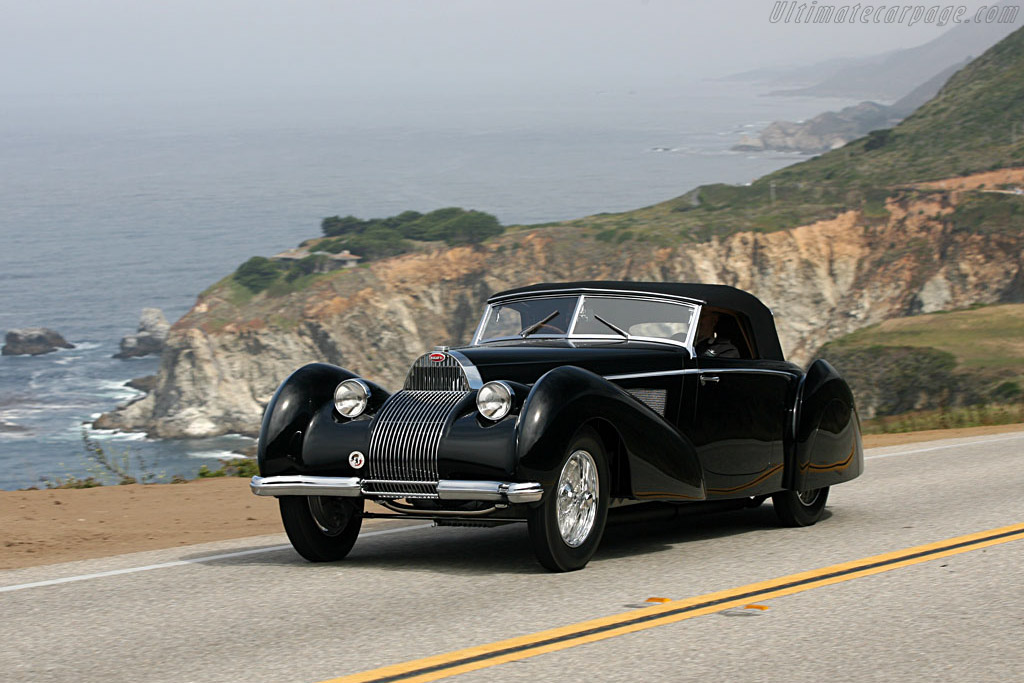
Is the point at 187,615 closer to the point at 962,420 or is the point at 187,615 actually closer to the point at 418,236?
the point at 962,420

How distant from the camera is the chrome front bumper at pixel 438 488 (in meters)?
6.97

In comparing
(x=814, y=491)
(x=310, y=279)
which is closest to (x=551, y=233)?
(x=310, y=279)

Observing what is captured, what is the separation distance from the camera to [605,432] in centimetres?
781

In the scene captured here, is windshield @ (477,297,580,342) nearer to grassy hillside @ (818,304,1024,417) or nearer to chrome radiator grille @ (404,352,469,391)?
chrome radiator grille @ (404,352,469,391)

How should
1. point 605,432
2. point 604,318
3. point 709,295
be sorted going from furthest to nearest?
point 709,295 < point 604,318 < point 605,432

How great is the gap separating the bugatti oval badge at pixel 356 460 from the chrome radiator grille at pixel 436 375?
0.63 meters

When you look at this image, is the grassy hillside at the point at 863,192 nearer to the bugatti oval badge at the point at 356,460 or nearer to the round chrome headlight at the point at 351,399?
the round chrome headlight at the point at 351,399

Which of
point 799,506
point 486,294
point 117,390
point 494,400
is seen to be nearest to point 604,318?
point 494,400

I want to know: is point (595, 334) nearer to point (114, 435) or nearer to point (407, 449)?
point (407, 449)

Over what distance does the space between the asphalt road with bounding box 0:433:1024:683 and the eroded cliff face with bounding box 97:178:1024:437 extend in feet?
283

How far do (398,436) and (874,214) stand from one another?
94449mm

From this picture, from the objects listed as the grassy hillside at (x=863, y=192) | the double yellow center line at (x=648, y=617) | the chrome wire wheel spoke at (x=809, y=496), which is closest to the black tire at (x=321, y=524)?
the double yellow center line at (x=648, y=617)

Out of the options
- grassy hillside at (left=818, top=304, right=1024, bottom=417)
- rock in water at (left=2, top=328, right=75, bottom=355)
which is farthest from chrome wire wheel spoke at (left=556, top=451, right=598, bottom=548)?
rock in water at (left=2, top=328, right=75, bottom=355)

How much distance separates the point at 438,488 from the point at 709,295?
10.3 feet
